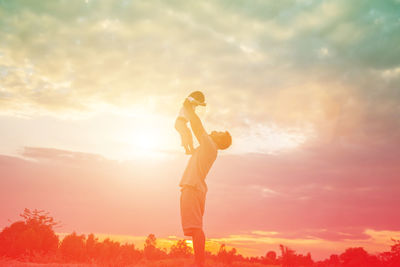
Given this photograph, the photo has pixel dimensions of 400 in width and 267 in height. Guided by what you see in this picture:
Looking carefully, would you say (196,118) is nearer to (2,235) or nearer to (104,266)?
(104,266)

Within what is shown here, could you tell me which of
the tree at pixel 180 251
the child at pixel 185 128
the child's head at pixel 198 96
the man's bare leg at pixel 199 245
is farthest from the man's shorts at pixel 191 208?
the tree at pixel 180 251

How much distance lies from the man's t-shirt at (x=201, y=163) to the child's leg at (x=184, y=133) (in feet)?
0.88

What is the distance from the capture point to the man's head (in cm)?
879

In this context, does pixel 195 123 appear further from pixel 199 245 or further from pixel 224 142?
pixel 199 245

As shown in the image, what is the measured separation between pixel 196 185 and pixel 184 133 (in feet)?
4.36

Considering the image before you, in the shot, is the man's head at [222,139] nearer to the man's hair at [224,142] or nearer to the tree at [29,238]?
the man's hair at [224,142]

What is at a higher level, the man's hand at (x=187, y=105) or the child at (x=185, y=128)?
the man's hand at (x=187, y=105)

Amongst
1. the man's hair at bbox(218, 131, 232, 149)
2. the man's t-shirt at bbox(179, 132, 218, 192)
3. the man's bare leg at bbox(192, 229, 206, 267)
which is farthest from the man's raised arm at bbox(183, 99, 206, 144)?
the man's bare leg at bbox(192, 229, 206, 267)

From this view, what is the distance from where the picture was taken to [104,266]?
10.5 metres

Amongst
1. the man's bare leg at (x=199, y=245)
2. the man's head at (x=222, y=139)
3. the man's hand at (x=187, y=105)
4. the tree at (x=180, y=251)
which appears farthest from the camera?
the tree at (x=180, y=251)

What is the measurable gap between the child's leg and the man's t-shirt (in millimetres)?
270

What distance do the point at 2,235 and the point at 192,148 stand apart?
15663mm

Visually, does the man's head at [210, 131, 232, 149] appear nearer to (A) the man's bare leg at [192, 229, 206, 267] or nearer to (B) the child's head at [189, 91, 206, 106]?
(B) the child's head at [189, 91, 206, 106]

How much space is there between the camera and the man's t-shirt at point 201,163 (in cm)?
803
